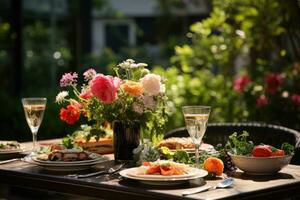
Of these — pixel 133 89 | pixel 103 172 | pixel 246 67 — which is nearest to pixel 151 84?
pixel 133 89

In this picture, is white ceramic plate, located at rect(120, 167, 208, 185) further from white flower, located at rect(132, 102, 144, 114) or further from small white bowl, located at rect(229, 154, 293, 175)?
white flower, located at rect(132, 102, 144, 114)

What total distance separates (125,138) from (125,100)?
7.3 inches

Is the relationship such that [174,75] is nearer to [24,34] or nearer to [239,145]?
[24,34]

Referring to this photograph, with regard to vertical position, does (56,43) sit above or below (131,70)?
above

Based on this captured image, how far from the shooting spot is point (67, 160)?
3.15m

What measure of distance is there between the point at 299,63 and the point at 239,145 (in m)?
3.41

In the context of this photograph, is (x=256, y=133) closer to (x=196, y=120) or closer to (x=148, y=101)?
(x=148, y=101)

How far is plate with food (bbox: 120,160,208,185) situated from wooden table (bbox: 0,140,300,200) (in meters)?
0.03

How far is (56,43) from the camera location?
912 centimetres

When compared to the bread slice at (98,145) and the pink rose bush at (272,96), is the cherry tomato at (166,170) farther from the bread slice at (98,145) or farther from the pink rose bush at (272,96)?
the pink rose bush at (272,96)

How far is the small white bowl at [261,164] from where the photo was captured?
2.94 m

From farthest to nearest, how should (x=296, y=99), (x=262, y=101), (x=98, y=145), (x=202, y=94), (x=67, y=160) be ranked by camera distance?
(x=202, y=94) < (x=262, y=101) < (x=296, y=99) < (x=98, y=145) < (x=67, y=160)

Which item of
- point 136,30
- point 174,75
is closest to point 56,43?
point 174,75

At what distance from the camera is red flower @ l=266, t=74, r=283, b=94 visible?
6227 mm
